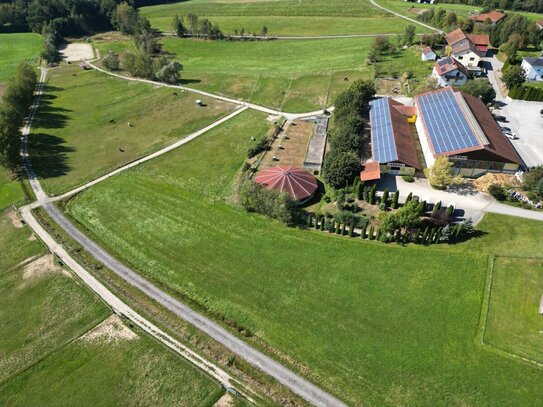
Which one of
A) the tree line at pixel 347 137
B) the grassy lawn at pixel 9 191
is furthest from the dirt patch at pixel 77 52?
the tree line at pixel 347 137

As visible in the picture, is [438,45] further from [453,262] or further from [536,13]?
[453,262]

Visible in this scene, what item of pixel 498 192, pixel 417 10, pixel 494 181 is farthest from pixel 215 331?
pixel 417 10

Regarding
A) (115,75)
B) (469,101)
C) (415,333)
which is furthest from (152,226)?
(115,75)

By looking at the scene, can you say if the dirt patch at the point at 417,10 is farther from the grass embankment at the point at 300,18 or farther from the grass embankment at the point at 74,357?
the grass embankment at the point at 74,357

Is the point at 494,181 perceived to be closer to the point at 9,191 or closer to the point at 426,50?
the point at 426,50

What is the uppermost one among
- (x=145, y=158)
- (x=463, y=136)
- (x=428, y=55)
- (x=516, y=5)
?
(x=516, y=5)

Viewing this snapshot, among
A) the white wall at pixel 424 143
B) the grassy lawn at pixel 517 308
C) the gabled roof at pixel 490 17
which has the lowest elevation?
the grassy lawn at pixel 517 308
